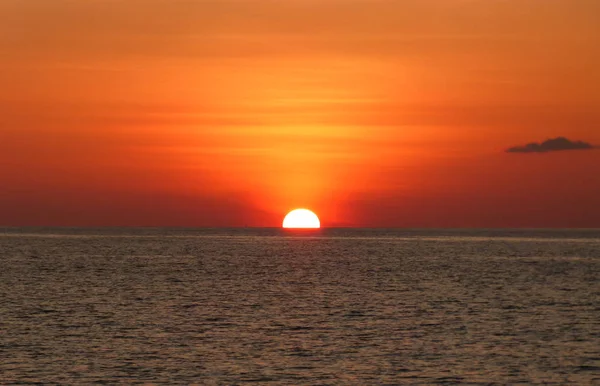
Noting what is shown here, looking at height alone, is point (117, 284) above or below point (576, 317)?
above

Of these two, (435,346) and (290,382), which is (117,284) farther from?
(290,382)

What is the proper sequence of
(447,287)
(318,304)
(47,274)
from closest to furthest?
1. (318,304)
2. (447,287)
3. (47,274)

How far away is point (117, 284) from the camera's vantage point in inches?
4060

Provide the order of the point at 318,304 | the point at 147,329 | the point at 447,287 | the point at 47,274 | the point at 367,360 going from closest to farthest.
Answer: the point at 367,360, the point at 147,329, the point at 318,304, the point at 447,287, the point at 47,274

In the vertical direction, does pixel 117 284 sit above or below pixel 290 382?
above

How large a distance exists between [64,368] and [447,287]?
6189cm

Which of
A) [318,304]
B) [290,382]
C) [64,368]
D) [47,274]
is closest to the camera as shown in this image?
[290,382]

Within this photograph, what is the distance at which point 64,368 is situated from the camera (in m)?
46.7

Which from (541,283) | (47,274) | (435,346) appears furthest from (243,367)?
(47,274)

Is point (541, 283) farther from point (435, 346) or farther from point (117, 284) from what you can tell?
point (435, 346)

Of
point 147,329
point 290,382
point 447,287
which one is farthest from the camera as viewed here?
point 447,287

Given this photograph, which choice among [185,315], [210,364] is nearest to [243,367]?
[210,364]

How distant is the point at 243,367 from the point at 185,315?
23.2 metres

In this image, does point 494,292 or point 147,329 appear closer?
point 147,329
